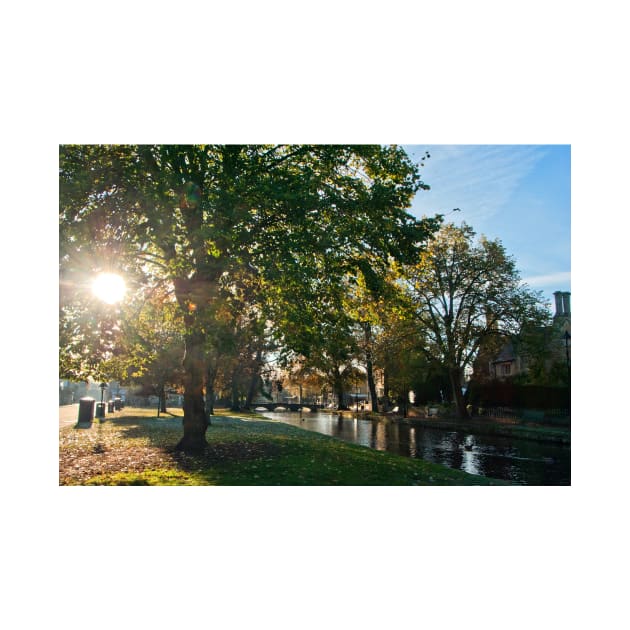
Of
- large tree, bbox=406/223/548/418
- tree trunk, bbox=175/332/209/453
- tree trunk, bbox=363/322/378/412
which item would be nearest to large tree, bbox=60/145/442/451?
tree trunk, bbox=175/332/209/453

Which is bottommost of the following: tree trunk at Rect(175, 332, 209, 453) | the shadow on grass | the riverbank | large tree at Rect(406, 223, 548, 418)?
the riverbank

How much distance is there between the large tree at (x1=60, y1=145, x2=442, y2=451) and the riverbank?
14.9 m

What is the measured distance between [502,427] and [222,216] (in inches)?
868

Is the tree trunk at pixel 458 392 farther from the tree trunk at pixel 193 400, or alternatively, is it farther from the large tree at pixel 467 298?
the tree trunk at pixel 193 400

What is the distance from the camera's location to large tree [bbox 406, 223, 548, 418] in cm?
3178

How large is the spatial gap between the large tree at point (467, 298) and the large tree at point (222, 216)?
1828 cm

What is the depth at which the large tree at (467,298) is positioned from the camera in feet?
104

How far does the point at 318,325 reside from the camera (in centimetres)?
1287

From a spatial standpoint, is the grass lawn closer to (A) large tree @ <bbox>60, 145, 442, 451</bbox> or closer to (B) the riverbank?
(A) large tree @ <bbox>60, 145, 442, 451</bbox>

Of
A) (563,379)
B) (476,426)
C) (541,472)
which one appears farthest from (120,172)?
(563,379)

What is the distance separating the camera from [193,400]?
15.2m
